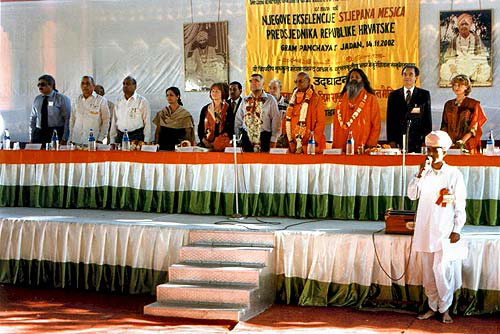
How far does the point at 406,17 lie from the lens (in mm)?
10203

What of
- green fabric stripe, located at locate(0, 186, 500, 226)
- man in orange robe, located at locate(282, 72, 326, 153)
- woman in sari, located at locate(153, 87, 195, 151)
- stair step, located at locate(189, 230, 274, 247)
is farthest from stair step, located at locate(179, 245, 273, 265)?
woman in sari, located at locate(153, 87, 195, 151)

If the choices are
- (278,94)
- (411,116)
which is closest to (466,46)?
(411,116)

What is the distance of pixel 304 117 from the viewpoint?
8922 mm

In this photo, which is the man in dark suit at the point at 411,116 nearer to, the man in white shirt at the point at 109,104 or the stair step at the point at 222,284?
the stair step at the point at 222,284

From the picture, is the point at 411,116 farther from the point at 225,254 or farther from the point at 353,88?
the point at 225,254

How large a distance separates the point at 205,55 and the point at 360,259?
512 cm

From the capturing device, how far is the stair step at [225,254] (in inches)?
282

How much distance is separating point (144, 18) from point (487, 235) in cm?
637

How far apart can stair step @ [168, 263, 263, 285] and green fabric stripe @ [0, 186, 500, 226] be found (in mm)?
1337

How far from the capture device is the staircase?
22.2 ft

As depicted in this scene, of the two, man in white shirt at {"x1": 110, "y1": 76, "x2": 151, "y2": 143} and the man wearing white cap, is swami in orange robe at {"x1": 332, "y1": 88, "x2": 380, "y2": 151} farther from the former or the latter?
man in white shirt at {"x1": 110, "y1": 76, "x2": 151, "y2": 143}

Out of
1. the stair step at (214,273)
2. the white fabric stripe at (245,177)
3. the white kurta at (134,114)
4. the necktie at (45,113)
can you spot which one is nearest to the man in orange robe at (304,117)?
the white fabric stripe at (245,177)

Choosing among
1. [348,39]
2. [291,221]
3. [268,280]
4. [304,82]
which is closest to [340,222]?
[291,221]

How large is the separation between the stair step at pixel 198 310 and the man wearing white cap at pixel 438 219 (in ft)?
4.69
